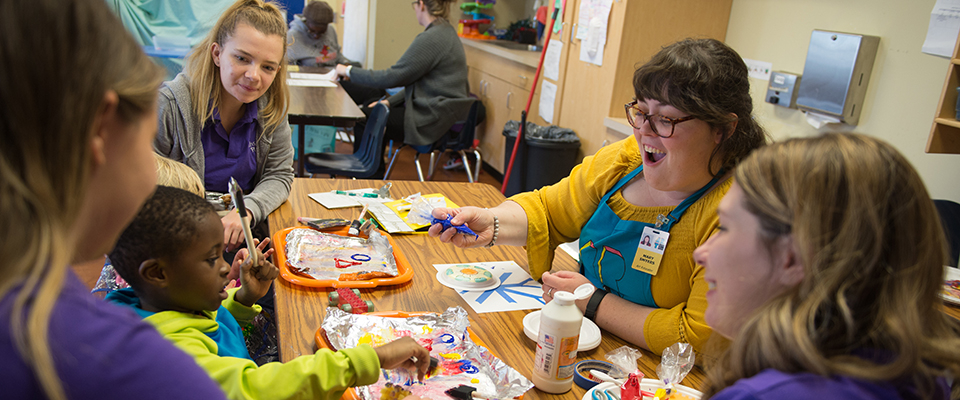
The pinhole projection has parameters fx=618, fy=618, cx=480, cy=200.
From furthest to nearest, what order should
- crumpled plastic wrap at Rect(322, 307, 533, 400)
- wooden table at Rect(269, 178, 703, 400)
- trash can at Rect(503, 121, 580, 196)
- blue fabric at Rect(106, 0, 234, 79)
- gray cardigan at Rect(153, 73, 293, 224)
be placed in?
1. trash can at Rect(503, 121, 580, 196)
2. blue fabric at Rect(106, 0, 234, 79)
3. gray cardigan at Rect(153, 73, 293, 224)
4. wooden table at Rect(269, 178, 703, 400)
5. crumpled plastic wrap at Rect(322, 307, 533, 400)

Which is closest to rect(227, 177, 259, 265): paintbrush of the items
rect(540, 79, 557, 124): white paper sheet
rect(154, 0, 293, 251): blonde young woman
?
rect(154, 0, 293, 251): blonde young woman

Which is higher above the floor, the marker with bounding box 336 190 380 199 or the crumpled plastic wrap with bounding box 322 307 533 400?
the marker with bounding box 336 190 380 199

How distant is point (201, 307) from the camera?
43.4 inches

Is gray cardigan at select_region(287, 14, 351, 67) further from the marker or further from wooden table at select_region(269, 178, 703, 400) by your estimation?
wooden table at select_region(269, 178, 703, 400)

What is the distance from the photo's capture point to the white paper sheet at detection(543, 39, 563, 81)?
13.6 feet

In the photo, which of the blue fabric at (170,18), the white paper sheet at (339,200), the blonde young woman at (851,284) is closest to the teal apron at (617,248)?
the blonde young woman at (851,284)

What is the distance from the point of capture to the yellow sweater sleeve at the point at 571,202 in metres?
1.55

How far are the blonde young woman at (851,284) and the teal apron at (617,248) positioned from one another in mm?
670

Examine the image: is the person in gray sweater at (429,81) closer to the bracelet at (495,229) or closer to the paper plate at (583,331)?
the bracelet at (495,229)

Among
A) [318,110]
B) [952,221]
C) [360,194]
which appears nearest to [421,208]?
[360,194]

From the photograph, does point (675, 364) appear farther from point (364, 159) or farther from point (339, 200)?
point (364, 159)

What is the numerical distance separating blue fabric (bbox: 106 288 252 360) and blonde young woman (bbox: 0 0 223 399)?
58 cm

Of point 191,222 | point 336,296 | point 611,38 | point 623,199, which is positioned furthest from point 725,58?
point 611,38

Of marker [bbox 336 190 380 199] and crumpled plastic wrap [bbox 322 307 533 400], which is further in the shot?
marker [bbox 336 190 380 199]
